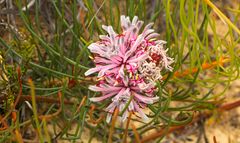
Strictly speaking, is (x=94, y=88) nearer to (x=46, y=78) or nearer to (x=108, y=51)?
(x=108, y=51)

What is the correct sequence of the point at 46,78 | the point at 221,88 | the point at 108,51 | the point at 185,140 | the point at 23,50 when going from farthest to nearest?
the point at 221,88 < the point at 185,140 < the point at 46,78 < the point at 23,50 < the point at 108,51

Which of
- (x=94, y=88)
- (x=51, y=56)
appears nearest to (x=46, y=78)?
(x=51, y=56)

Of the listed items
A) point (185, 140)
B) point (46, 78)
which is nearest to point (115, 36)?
point (46, 78)

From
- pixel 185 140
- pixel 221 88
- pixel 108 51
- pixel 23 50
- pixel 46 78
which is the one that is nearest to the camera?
pixel 108 51

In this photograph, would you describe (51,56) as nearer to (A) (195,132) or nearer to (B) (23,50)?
(B) (23,50)

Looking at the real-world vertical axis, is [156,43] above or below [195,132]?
above

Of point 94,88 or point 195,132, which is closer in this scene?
point 94,88
